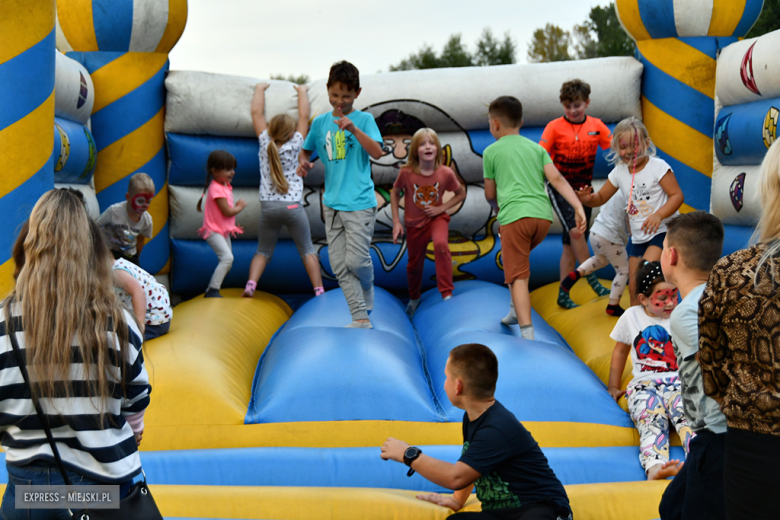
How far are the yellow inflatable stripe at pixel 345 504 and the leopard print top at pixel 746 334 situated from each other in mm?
989

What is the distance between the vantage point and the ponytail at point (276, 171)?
3.99 meters

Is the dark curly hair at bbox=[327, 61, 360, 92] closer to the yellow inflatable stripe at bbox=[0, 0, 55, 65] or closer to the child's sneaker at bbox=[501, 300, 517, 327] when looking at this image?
the yellow inflatable stripe at bbox=[0, 0, 55, 65]

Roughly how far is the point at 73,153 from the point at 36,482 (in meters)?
2.61

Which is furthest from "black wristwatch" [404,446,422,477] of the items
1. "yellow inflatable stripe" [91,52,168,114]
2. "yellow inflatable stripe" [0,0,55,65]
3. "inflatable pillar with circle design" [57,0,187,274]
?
"yellow inflatable stripe" [91,52,168,114]

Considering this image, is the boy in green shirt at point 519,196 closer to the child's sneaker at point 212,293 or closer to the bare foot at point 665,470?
the bare foot at point 665,470

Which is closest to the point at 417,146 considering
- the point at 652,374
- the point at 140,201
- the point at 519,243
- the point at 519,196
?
the point at 519,196

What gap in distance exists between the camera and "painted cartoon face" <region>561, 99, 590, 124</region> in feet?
12.6

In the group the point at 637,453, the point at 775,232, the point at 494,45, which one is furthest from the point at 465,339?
the point at 494,45

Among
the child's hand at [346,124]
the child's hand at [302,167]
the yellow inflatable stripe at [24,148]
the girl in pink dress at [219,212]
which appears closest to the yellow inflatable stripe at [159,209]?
the girl in pink dress at [219,212]

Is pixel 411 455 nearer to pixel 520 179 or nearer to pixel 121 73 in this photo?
pixel 520 179

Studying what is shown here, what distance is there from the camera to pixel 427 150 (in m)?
4.02

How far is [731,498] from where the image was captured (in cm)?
131

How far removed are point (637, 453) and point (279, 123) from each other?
265cm

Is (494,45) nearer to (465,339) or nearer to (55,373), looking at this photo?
(465,339)
